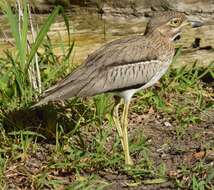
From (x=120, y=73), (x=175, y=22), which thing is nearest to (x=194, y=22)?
(x=175, y=22)

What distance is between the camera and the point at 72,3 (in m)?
5.42

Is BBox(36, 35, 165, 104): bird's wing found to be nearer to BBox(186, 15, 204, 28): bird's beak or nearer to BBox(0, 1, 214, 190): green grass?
BBox(0, 1, 214, 190): green grass

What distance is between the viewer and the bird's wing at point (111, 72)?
439 centimetres

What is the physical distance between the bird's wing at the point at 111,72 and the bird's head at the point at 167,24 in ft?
0.73

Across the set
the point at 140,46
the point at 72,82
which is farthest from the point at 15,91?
the point at 140,46

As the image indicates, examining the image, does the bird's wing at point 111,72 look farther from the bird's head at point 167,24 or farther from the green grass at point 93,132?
the green grass at point 93,132

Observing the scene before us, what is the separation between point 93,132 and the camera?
491cm

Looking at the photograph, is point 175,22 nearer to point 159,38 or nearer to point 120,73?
point 159,38

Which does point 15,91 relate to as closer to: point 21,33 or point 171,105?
point 21,33

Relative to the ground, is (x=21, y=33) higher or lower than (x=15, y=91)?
higher

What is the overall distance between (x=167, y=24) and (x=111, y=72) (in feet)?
1.87

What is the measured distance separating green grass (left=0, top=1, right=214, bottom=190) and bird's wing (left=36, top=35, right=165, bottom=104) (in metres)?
0.36

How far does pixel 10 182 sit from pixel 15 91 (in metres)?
0.93

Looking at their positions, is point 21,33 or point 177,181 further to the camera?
point 21,33
